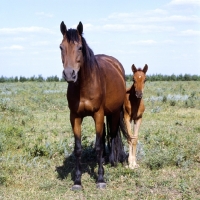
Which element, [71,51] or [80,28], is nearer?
[71,51]


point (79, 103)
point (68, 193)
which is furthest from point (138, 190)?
point (79, 103)

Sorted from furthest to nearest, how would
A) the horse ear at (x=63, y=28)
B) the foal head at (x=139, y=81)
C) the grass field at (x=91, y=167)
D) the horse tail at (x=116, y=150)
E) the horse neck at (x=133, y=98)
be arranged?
→ the horse neck at (x=133, y=98)
the horse tail at (x=116, y=150)
the foal head at (x=139, y=81)
the grass field at (x=91, y=167)
the horse ear at (x=63, y=28)

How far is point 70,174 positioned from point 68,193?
0.82m

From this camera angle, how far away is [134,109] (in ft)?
24.7

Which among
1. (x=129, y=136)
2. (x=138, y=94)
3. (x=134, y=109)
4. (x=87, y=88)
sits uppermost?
(x=87, y=88)

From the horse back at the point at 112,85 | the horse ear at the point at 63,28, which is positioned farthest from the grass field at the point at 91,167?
the horse ear at the point at 63,28

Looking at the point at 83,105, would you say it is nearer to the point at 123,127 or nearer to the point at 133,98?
the point at 123,127

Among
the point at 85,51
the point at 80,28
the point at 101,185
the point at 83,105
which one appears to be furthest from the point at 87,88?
the point at 101,185

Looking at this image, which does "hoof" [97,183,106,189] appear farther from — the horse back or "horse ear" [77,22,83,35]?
"horse ear" [77,22,83,35]

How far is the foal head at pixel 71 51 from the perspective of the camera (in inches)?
203

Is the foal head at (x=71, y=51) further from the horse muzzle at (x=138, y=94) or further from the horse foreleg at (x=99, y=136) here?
the horse muzzle at (x=138, y=94)

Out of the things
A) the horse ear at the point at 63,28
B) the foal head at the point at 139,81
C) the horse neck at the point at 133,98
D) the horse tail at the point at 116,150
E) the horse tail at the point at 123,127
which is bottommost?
the horse tail at the point at 116,150

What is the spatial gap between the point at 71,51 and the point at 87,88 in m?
0.76

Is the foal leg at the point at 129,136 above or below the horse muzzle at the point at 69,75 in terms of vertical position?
below
